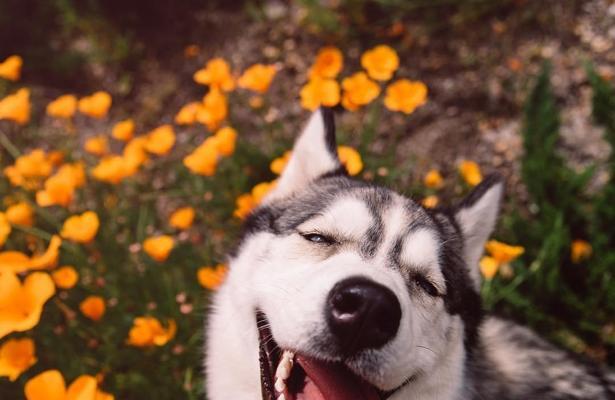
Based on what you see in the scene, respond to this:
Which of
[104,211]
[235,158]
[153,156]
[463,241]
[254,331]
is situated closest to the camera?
[254,331]

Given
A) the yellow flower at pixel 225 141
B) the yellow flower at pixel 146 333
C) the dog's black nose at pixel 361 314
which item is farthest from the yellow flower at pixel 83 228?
the dog's black nose at pixel 361 314

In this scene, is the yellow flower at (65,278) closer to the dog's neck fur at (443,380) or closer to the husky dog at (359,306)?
the husky dog at (359,306)

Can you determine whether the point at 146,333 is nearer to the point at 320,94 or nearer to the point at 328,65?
the point at 320,94

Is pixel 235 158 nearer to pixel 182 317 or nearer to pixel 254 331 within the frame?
pixel 182 317

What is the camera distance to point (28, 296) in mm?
2322

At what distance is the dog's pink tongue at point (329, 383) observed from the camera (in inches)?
80.2

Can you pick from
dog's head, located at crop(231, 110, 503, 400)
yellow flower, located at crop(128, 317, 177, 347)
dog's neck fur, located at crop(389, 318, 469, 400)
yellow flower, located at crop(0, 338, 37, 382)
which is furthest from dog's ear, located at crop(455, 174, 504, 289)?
yellow flower, located at crop(0, 338, 37, 382)

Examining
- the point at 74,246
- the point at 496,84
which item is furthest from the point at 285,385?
the point at 496,84

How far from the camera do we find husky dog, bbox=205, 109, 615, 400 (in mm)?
1892

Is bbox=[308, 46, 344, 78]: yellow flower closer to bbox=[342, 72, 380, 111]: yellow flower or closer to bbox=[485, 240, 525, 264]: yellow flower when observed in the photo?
bbox=[342, 72, 380, 111]: yellow flower

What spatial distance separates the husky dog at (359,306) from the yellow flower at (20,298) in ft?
2.78

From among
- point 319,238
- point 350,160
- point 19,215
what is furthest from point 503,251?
point 19,215

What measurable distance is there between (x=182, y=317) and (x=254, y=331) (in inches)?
44.4

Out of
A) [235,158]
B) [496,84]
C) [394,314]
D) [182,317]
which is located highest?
[496,84]
